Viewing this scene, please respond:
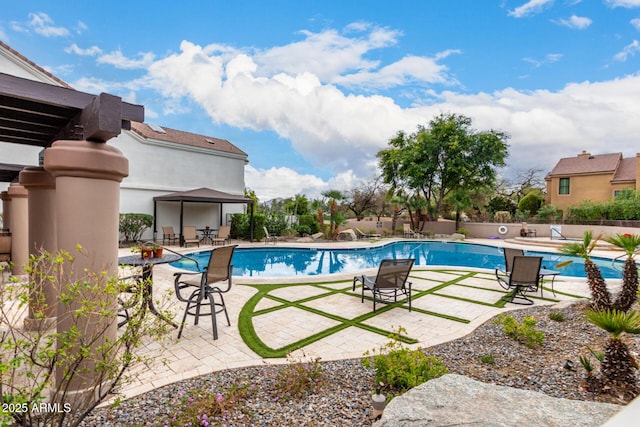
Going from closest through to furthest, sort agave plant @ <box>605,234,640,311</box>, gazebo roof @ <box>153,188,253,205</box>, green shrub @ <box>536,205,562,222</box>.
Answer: agave plant @ <box>605,234,640,311</box> → gazebo roof @ <box>153,188,253,205</box> → green shrub @ <box>536,205,562,222</box>

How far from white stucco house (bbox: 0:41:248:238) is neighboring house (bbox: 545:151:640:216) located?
28875 mm

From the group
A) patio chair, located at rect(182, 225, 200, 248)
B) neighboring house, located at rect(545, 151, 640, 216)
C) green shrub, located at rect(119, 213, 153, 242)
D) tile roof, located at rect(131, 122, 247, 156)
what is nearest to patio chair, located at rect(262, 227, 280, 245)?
patio chair, located at rect(182, 225, 200, 248)

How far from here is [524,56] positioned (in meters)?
13.1

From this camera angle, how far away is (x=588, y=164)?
28.7 m

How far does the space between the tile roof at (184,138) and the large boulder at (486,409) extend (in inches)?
750

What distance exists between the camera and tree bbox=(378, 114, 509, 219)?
2444 centimetres

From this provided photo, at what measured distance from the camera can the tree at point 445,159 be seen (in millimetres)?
24438

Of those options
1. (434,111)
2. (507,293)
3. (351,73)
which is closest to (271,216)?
(351,73)

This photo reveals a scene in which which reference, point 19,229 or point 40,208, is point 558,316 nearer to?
point 40,208

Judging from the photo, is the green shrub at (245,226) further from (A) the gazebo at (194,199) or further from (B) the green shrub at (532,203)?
(B) the green shrub at (532,203)

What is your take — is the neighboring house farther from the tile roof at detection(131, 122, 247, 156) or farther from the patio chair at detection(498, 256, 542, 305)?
the tile roof at detection(131, 122, 247, 156)

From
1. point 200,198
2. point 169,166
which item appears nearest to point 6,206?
point 200,198

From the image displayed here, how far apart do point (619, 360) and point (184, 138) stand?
70.7 ft

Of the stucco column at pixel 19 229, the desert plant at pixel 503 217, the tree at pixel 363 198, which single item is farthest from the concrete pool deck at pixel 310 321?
the tree at pixel 363 198
